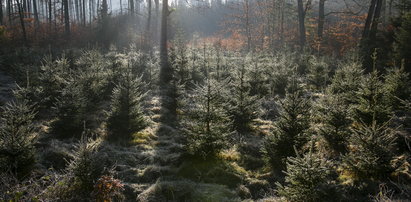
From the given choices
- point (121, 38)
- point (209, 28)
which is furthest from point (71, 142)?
point (209, 28)

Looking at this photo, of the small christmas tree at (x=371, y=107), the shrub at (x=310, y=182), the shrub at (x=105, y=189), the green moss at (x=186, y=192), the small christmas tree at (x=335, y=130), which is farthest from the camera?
the small christmas tree at (x=371, y=107)

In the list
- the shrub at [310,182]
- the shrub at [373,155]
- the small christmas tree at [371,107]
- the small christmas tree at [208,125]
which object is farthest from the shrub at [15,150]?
the small christmas tree at [371,107]

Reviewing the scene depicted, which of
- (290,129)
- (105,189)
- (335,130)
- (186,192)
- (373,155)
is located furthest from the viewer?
(335,130)

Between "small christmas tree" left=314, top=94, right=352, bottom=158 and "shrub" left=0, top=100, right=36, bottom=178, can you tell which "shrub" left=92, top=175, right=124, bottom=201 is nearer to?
"shrub" left=0, top=100, right=36, bottom=178

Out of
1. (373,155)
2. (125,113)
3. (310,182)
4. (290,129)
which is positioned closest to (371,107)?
(373,155)

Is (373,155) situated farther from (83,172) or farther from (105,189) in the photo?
(83,172)

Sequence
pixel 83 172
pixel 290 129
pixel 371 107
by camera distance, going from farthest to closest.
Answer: pixel 371 107, pixel 290 129, pixel 83 172

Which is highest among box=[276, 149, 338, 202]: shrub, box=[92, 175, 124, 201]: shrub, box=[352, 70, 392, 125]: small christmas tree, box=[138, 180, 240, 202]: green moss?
box=[352, 70, 392, 125]: small christmas tree

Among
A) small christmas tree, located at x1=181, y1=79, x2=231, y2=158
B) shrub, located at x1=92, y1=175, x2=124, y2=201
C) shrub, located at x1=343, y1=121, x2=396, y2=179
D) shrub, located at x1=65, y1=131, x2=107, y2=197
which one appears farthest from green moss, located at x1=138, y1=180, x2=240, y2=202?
shrub, located at x1=343, y1=121, x2=396, y2=179

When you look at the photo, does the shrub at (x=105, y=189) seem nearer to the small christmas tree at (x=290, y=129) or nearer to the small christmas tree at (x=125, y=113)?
the small christmas tree at (x=125, y=113)

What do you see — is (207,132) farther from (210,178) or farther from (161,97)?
(161,97)

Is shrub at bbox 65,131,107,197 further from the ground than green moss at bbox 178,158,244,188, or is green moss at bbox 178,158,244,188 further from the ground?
shrub at bbox 65,131,107,197

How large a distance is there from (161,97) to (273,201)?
27.4 ft

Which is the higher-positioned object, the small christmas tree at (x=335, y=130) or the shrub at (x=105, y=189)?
the small christmas tree at (x=335, y=130)
